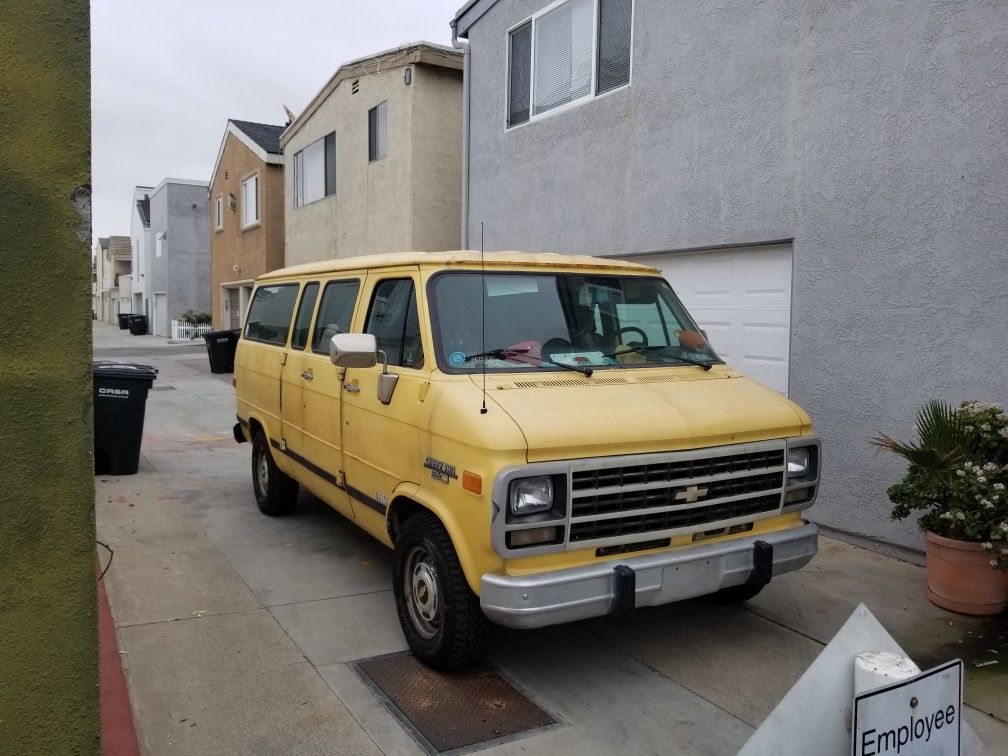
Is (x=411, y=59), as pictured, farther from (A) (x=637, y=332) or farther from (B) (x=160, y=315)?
(B) (x=160, y=315)

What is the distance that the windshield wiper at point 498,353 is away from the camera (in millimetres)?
4336

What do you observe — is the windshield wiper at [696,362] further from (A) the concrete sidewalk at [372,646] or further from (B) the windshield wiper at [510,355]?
(A) the concrete sidewalk at [372,646]

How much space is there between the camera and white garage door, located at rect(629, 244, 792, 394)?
6.99 metres

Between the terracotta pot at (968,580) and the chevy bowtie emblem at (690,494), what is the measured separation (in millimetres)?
1930

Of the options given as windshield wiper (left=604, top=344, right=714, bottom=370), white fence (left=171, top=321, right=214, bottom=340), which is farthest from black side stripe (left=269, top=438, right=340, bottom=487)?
white fence (left=171, top=321, right=214, bottom=340)

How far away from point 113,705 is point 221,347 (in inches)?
549

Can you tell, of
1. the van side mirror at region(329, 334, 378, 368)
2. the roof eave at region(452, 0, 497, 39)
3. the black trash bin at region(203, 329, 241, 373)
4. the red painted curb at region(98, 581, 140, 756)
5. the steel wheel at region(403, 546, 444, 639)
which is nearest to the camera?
the red painted curb at region(98, 581, 140, 756)

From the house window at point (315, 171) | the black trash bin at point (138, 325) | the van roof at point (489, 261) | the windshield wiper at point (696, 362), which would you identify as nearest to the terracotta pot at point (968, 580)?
the windshield wiper at point (696, 362)

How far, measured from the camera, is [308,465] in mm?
5848

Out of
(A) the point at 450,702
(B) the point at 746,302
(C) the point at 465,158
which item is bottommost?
(A) the point at 450,702

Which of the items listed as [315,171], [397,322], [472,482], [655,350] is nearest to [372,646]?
[472,482]

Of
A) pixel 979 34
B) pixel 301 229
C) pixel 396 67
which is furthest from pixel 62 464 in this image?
pixel 301 229

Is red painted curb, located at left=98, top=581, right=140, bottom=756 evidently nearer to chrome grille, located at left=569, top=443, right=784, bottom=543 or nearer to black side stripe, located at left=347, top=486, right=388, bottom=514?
black side stripe, located at left=347, top=486, right=388, bottom=514

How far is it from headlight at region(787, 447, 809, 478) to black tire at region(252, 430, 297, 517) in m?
4.03
